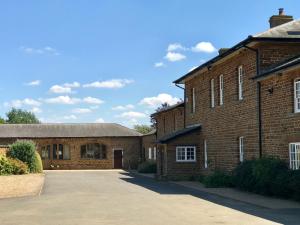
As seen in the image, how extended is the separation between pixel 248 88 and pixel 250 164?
385 cm

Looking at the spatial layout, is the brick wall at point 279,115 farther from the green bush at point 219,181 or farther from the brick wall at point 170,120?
the brick wall at point 170,120

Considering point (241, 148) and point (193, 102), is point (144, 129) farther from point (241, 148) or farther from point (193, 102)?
point (241, 148)

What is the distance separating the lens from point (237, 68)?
2605 cm

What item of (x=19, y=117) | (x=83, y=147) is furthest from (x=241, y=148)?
(x=19, y=117)

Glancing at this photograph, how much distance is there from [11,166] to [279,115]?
945 inches

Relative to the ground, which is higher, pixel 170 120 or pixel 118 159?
pixel 170 120

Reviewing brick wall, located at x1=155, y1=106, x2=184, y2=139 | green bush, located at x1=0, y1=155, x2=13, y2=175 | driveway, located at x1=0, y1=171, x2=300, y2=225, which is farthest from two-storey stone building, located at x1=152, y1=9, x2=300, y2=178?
green bush, located at x1=0, y1=155, x2=13, y2=175

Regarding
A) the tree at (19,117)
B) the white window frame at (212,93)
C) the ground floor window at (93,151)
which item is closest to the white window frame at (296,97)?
the white window frame at (212,93)

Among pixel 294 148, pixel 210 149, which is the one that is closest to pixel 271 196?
pixel 294 148

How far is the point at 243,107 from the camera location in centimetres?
2500

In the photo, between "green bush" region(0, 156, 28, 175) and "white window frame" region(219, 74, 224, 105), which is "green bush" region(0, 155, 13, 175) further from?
"white window frame" region(219, 74, 224, 105)

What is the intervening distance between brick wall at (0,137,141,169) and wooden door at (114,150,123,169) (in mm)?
318

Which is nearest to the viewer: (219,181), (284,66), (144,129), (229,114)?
(284,66)

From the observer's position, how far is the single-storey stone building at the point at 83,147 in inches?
2199
